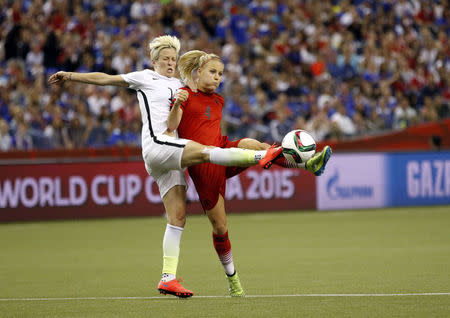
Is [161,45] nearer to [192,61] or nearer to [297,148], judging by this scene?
[192,61]

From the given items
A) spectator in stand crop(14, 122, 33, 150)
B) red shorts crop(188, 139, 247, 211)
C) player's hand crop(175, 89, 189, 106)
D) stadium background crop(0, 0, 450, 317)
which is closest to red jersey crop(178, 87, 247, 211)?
red shorts crop(188, 139, 247, 211)

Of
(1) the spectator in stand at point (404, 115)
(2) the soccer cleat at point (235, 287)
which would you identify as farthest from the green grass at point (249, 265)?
(1) the spectator in stand at point (404, 115)

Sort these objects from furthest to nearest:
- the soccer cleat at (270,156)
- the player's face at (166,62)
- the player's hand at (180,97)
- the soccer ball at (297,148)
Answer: the player's face at (166,62)
the player's hand at (180,97)
the soccer ball at (297,148)
the soccer cleat at (270,156)

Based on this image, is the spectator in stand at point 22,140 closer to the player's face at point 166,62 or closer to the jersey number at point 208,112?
the player's face at point 166,62

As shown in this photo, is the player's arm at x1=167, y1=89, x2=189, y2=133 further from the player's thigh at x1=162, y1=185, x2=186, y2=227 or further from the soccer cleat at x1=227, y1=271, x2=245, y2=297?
the soccer cleat at x1=227, y1=271, x2=245, y2=297

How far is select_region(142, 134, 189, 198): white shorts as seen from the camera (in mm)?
7027

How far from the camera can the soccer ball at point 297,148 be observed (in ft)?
22.1

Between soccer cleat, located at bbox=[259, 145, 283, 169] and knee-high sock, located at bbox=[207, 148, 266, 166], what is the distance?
0.06 m

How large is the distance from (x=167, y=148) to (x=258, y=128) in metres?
11.1

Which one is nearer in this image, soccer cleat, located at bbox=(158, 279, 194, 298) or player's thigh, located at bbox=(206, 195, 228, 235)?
soccer cleat, located at bbox=(158, 279, 194, 298)

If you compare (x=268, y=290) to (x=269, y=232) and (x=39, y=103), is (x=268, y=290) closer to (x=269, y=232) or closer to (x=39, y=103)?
(x=269, y=232)

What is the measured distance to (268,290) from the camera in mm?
7824

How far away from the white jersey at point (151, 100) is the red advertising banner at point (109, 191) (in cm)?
938

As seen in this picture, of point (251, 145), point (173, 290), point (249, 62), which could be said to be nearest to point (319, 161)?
point (251, 145)
